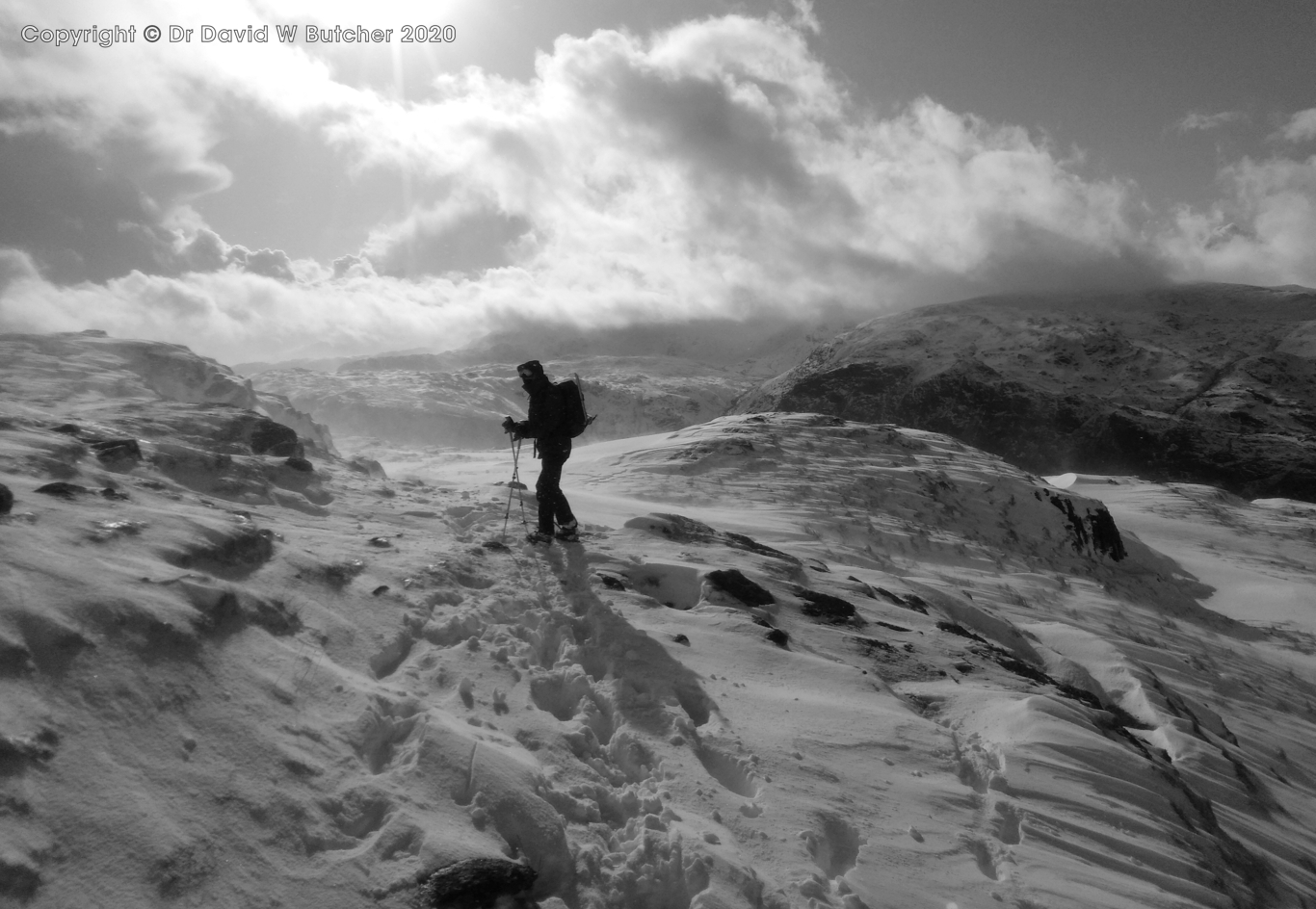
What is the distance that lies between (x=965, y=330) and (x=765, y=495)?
150714 mm

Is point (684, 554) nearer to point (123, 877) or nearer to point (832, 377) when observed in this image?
point (123, 877)

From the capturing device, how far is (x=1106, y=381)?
133125 millimetres

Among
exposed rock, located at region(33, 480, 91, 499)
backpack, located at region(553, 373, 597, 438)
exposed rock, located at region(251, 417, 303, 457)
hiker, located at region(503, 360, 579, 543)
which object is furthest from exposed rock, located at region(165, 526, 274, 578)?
exposed rock, located at region(251, 417, 303, 457)

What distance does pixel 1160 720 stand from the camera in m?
9.24

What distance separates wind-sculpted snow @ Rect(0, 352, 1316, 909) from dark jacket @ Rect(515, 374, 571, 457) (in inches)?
54.3

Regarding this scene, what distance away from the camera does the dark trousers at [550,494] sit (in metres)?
9.55

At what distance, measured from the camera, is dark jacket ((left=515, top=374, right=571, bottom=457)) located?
9.48 m

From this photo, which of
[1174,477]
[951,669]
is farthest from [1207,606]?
[1174,477]

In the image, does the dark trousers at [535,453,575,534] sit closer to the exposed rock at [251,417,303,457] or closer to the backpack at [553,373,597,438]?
the backpack at [553,373,597,438]

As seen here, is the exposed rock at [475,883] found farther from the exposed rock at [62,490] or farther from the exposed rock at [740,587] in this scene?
the exposed rock at [740,587]

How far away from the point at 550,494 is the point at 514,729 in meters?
4.91

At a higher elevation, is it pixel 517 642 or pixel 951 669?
pixel 517 642

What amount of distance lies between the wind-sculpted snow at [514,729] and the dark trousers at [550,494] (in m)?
0.68

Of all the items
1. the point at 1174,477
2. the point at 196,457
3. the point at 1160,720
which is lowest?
the point at 1174,477
